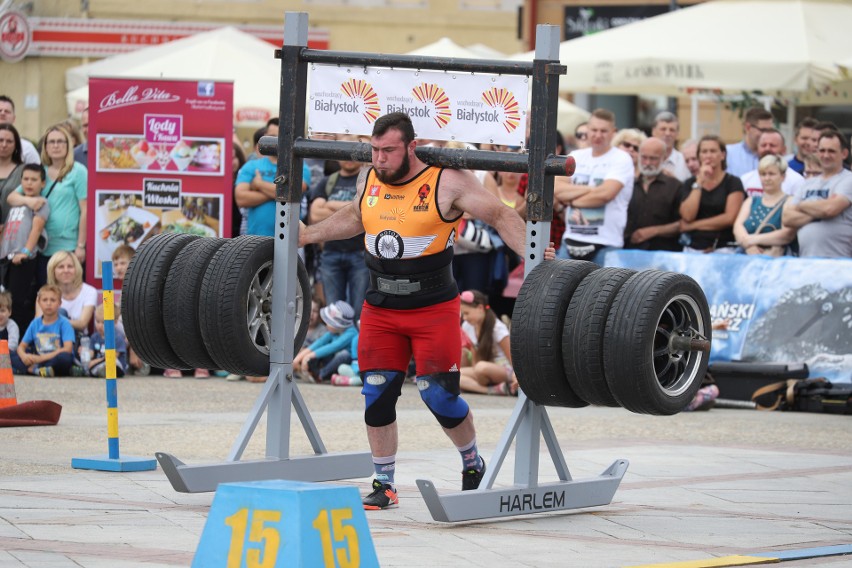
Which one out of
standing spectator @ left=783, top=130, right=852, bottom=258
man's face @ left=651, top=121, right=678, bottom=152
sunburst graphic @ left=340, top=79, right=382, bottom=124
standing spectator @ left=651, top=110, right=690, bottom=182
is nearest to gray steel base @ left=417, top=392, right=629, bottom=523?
sunburst graphic @ left=340, top=79, right=382, bottom=124

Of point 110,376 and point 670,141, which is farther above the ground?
point 670,141

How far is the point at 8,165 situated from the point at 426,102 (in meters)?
7.79

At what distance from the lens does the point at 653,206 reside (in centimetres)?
1484

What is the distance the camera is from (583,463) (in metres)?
10.3

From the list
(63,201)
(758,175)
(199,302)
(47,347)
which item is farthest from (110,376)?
(758,175)

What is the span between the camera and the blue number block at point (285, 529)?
565 centimetres

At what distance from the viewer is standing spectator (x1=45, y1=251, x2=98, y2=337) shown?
47.8ft

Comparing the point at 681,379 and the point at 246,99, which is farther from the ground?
the point at 246,99

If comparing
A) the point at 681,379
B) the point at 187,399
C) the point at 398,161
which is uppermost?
the point at 398,161

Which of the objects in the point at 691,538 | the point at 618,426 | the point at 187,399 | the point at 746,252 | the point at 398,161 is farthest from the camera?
the point at 746,252

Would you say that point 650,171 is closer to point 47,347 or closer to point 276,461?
point 47,347

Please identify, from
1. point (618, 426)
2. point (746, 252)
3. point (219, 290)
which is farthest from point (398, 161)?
point (746, 252)

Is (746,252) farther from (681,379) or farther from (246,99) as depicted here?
(246,99)

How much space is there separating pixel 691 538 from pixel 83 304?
8.08 m
